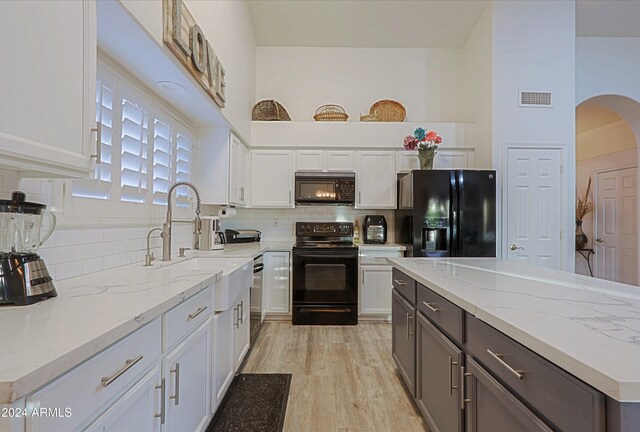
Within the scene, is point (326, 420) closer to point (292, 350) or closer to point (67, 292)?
point (292, 350)

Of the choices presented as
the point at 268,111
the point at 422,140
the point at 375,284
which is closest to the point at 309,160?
the point at 268,111

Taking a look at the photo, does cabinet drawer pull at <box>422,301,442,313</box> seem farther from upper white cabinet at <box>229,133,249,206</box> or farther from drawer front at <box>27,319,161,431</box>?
upper white cabinet at <box>229,133,249,206</box>

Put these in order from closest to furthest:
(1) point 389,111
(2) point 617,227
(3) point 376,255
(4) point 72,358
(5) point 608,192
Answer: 1. (4) point 72,358
2. (3) point 376,255
3. (1) point 389,111
4. (2) point 617,227
5. (5) point 608,192

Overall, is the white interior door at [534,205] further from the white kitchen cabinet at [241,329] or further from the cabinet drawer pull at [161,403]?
the cabinet drawer pull at [161,403]

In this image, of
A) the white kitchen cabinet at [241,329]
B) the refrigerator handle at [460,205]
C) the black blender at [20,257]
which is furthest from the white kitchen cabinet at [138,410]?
the refrigerator handle at [460,205]

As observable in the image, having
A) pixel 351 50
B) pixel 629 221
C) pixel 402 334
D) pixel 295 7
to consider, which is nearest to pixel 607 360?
pixel 402 334

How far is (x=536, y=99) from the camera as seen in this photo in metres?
3.59

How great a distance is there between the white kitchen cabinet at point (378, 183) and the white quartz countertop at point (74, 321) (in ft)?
9.03

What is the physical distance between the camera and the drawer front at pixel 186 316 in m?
1.25

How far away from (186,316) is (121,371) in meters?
0.50

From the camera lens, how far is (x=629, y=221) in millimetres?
5160

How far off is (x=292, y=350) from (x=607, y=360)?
102 inches

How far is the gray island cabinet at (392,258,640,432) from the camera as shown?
0.73 metres

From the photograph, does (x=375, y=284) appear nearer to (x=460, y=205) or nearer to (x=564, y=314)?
(x=460, y=205)
